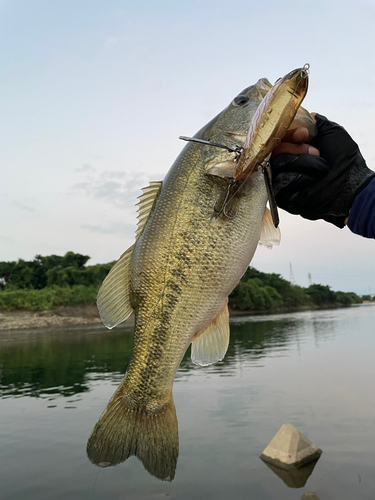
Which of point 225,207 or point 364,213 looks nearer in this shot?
point 364,213

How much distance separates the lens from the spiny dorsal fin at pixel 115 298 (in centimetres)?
330

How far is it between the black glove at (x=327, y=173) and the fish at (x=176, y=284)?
0.83ft

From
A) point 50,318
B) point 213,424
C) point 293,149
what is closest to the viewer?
point 293,149

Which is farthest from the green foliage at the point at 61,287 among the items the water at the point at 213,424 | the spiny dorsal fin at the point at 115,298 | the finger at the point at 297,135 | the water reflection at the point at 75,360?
the finger at the point at 297,135

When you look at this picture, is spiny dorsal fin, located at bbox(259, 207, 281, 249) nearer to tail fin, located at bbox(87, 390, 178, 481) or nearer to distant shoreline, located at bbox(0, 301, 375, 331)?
tail fin, located at bbox(87, 390, 178, 481)

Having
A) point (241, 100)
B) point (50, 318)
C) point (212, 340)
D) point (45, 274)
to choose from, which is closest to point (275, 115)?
point (241, 100)

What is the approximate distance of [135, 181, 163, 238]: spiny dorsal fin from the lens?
3.38 metres

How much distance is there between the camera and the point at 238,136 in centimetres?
316

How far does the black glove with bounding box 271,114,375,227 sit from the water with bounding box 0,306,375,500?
32.2 ft

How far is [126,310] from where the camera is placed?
10.8 feet

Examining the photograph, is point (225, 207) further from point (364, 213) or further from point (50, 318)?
point (50, 318)

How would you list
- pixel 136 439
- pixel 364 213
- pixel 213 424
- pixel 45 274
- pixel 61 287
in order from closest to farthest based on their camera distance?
pixel 364 213 → pixel 136 439 → pixel 213 424 → pixel 61 287 → pixel 45 274

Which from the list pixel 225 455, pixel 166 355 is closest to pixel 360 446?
pixel 225 455

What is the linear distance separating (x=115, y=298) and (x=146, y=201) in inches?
34.4
